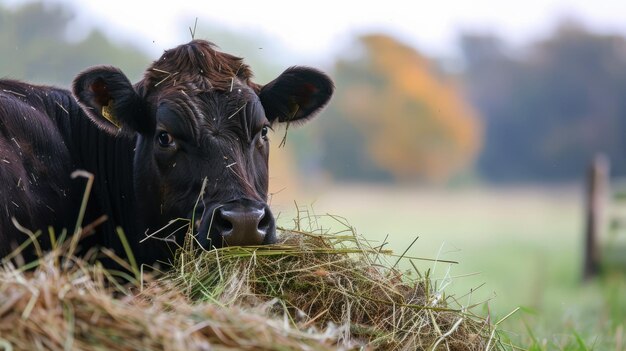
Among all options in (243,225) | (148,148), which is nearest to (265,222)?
(243,225)

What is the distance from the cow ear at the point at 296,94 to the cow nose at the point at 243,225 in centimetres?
154

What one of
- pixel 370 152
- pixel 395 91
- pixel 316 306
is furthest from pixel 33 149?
pixel 395 91

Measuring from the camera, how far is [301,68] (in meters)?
7.14

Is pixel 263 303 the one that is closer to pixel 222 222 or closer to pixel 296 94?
pixel 222 222

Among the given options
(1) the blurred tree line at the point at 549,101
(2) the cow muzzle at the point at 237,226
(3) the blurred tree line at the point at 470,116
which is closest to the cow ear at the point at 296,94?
(2) the cow muzzle at the point at 237,226

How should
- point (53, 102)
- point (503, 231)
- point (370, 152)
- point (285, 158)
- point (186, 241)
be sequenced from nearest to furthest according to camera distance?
point (186, 241) → point (53, 102) → point (503, 231) → point (285, 158) → point (370, 152)

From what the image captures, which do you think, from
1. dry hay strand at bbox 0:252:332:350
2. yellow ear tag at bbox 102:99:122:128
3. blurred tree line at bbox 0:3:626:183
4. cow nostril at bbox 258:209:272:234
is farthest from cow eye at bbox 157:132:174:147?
blurred tree line at bbox 0:3:626:183

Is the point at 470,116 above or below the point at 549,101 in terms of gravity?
below

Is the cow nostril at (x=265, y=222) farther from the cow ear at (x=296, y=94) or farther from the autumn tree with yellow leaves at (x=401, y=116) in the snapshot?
the autumn tree with yellow leaves at (x=401, y=116)

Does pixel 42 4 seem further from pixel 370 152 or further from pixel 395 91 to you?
pixel 395 91

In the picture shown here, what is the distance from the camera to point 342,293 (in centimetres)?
508

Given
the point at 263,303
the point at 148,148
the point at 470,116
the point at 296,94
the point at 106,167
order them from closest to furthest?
the point at 263,303
the point at 148,148
the point at 106,167
the point at 296,94
the point at 470,116

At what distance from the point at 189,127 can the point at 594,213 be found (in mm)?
15610

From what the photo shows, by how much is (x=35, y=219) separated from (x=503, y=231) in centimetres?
4698
